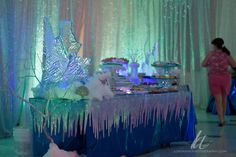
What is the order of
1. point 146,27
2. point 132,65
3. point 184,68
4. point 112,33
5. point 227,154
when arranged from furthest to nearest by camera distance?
point 184,68
point 146,27
point 112,33
point 132,65
point 227,154

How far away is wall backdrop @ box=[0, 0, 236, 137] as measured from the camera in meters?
5.91

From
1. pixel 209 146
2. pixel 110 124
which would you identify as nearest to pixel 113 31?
pixel 209 146

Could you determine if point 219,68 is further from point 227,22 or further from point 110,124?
point 227,22

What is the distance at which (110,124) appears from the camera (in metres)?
4.22

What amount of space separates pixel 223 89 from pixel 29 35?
2.92 meters

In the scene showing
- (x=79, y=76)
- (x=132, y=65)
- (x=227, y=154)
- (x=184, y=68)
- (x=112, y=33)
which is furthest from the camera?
(x=184, y=68)

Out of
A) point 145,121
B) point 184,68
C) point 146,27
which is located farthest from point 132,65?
point 184,68

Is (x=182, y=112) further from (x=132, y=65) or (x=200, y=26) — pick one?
(x=200, y=26)

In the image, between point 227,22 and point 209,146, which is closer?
point 209,146

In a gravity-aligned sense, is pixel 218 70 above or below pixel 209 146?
above

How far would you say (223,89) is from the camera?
7.05 metres

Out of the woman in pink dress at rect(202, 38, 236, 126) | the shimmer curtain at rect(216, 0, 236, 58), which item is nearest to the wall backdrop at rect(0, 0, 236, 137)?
the shimmer curtain at rect(216, 0, 236, 58)

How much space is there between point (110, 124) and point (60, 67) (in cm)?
67

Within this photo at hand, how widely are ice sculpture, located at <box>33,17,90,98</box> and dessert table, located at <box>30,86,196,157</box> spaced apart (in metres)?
0.17
